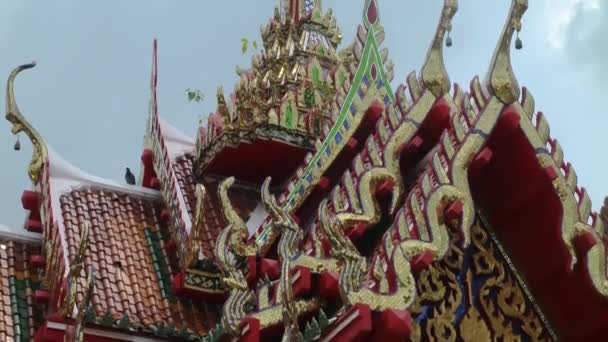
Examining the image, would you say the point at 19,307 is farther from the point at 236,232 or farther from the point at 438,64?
the point at 438,64

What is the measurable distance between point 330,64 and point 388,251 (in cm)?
511

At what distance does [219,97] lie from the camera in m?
11.7

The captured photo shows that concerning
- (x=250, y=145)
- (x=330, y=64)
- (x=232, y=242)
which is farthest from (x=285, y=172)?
(x=232, y=242)

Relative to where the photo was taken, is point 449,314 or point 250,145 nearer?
point 449,314

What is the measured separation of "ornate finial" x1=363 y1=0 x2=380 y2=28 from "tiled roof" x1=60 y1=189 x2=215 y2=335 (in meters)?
2.09

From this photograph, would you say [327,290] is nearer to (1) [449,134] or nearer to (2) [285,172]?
(1) [449,134]

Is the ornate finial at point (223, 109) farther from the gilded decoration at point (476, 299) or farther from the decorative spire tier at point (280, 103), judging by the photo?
the gilded decoration at point (476, 299)

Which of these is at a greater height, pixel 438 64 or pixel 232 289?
pixel 438 64

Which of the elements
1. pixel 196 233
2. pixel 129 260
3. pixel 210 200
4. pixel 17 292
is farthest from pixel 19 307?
pixel 210 200

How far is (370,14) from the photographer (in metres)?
10.9

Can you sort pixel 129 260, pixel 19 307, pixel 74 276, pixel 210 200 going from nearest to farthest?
pixel 74 276, pixel 19 307, pixel 129 260, pixel 210 200

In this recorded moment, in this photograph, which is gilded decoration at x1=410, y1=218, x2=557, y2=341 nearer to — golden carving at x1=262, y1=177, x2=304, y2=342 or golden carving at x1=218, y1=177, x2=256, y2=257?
golden carving at x1=262, y1=177, x2=304, y2=342

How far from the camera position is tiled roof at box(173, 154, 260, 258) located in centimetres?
1086

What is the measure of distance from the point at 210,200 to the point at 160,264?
933mm
